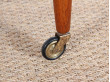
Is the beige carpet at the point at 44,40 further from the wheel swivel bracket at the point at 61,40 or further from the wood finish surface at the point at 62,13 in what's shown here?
the wood finish surface at the point at 62,13

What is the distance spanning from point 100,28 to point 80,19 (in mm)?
120

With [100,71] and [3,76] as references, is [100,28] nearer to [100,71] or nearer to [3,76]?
[100,71]

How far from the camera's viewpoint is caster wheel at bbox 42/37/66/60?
28.8 inches

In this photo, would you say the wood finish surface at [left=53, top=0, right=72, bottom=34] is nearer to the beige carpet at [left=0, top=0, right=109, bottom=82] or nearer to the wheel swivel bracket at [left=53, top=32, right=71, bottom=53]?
the wheel swivel bracket at [left=53, top=32, right=71, bottom=53]

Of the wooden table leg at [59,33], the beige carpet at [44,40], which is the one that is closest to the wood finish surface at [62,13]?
the wooden table leg at [59,33]

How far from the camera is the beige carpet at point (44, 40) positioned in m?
0.77

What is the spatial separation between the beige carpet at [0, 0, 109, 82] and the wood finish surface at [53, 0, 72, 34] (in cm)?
18

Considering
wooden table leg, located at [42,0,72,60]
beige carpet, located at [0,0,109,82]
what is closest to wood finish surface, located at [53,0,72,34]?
wooden table leg, located at [42,0,72,60]

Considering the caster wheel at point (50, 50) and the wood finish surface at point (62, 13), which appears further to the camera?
the caster wheel at point (50, 50)

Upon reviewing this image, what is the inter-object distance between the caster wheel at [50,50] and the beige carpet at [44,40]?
0.09 feet

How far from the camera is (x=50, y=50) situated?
76 cm

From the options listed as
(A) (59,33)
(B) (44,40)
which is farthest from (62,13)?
(B) (44,40)

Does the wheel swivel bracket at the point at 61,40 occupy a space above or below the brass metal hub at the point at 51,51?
above

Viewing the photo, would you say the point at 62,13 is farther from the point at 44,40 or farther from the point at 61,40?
the point at 44,40
